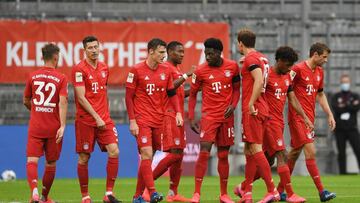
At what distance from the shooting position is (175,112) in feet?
47.7

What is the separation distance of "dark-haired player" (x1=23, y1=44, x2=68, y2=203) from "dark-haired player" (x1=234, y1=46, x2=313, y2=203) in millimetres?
2679

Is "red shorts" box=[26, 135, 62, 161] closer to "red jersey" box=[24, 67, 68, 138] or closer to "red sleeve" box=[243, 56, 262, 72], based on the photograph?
"red jersey" box=[24, 67, 68, 138]

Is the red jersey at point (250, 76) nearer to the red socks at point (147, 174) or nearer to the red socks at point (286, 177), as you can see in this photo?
the red socks at point (286, 177)

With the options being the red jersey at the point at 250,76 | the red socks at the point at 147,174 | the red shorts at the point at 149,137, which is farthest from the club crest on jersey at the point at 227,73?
the red socks at the point at 147,174

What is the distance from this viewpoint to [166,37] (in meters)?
24.5

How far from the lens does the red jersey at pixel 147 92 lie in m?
14.1

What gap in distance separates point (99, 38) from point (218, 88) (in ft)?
33.9

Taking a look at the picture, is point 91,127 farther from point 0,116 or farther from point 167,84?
point 0,116

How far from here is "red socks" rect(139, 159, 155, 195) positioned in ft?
44.1

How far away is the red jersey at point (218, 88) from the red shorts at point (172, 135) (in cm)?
62

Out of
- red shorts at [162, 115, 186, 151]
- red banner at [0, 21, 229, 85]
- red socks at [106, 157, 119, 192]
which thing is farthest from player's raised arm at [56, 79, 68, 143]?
Result: red banner at [0, 21, 229, 85]

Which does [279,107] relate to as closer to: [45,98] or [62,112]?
[62,112]

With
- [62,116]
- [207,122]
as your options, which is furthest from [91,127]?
[207,122]

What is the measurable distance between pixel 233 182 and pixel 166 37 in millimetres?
5228
